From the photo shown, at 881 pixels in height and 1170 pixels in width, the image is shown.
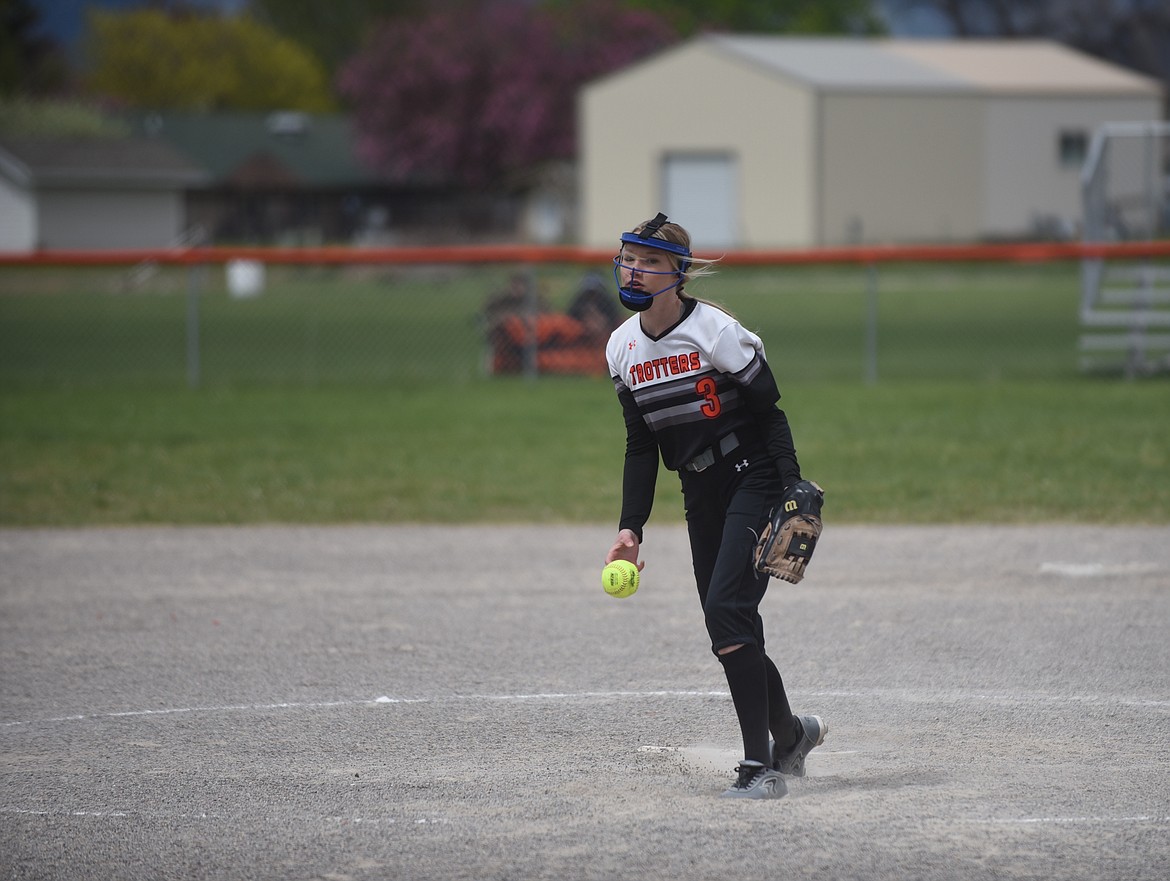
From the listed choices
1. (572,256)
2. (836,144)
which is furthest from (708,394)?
(836,144)

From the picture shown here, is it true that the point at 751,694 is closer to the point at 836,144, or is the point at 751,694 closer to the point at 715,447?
the point at 715,447

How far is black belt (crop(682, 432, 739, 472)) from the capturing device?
5.30 metres

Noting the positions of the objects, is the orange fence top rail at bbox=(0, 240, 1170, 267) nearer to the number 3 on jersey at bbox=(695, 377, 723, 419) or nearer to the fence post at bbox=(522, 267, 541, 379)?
the fence post at bbox=(522, 267, 541, 379)

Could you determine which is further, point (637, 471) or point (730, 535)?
point (637, 471)

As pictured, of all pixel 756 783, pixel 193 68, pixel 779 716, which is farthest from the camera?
pixel 193 68

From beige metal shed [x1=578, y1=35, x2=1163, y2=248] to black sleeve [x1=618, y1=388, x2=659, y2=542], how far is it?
123ft

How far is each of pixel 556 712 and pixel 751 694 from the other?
1252mm

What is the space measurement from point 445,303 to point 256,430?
15.5 metres

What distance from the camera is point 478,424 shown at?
15.0 m

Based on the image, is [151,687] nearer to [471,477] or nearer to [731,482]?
[731,482]

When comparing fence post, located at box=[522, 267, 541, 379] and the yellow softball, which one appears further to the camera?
fence post, located at box=[522, 267, 541, 379]

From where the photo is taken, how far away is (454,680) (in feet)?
22.2

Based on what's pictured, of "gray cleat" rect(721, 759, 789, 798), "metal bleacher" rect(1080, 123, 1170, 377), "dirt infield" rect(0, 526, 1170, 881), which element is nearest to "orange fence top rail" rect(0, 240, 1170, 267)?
"metal bleacher" rect(1080, 123, 1170, 377)

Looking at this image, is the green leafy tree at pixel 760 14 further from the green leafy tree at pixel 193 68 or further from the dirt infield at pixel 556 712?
the dirt infield at pixel 556 712
